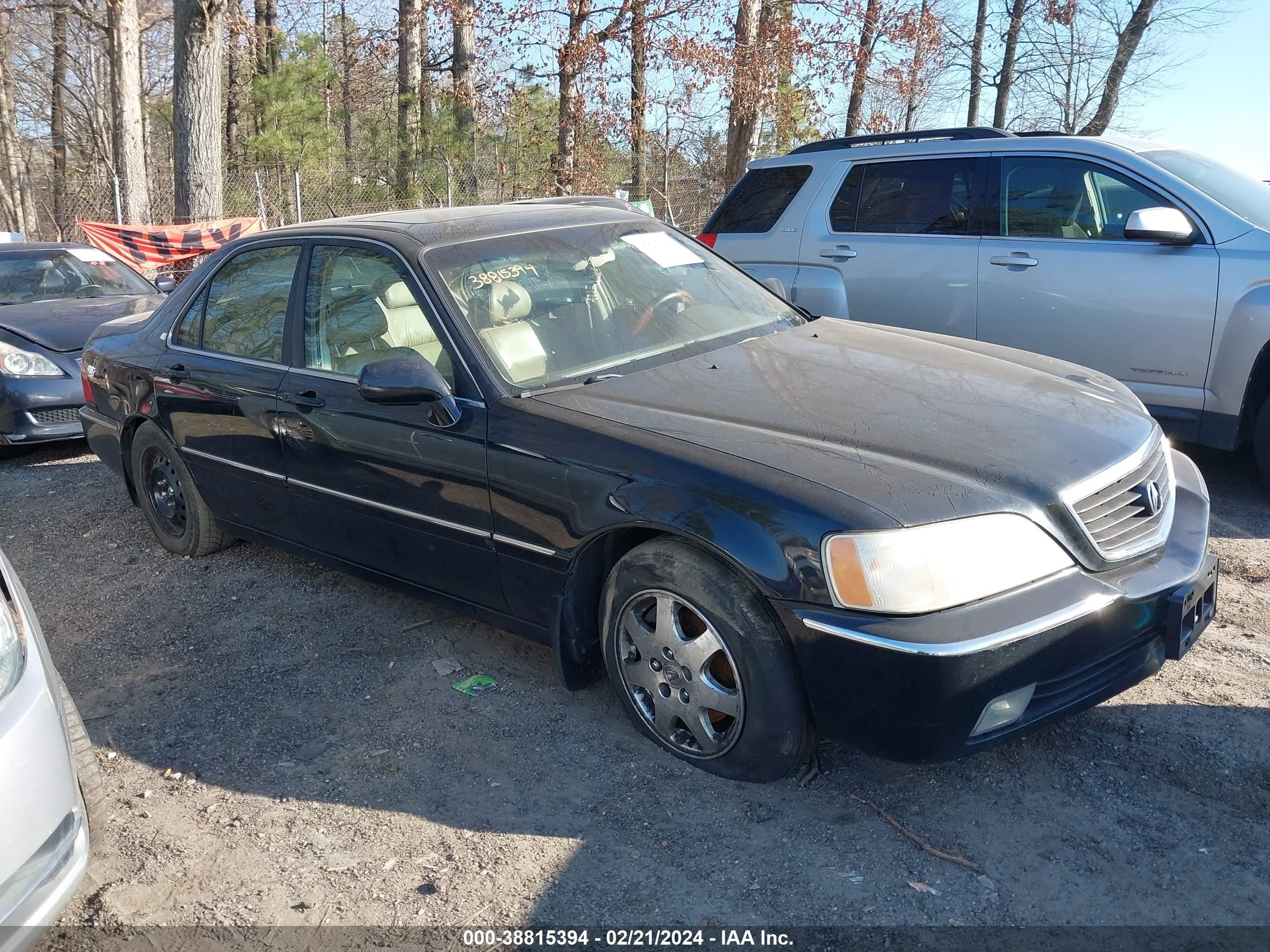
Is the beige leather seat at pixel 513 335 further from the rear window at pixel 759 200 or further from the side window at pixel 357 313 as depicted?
the rear window at pixel 759 200

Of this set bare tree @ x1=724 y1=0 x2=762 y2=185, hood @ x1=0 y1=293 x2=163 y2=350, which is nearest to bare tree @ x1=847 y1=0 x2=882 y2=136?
bare tree @ x1=724 y1=0 x2=762 y2=185

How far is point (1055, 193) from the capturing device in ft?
19.1

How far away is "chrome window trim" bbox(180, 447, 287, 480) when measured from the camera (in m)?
4.28

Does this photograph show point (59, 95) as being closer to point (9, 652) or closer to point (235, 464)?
point (235, 464)

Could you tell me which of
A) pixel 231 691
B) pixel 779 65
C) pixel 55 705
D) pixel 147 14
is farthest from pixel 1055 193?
pixel 147 14

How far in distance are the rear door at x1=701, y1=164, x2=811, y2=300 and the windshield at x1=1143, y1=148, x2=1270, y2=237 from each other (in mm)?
2083

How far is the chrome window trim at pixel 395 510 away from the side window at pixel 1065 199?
154 inches

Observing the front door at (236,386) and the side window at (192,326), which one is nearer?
the front door at (236,386)

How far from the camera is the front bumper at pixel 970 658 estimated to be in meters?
2.57

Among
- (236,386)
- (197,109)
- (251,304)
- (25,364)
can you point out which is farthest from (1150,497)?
(197,109)

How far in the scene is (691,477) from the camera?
2.90 meters

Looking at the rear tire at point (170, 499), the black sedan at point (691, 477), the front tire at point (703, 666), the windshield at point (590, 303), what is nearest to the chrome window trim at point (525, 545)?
the black sedan at point (691, 477)

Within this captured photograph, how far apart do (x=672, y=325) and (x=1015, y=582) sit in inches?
68.1

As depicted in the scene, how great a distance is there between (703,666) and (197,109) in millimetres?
13999
